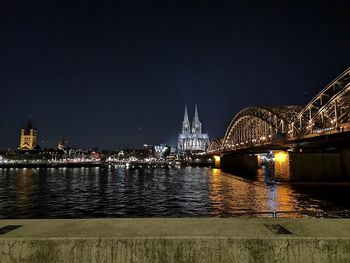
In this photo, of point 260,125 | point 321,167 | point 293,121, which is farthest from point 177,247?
point 260,125

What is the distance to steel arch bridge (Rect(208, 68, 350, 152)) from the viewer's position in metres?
66.9

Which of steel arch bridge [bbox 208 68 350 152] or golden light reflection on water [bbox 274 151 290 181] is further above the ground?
steel arch bridge [bbox 208 68 350 152]

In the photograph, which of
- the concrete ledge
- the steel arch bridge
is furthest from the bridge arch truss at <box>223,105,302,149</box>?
the concrete ledge

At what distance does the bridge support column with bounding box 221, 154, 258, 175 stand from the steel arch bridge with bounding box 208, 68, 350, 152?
865cm

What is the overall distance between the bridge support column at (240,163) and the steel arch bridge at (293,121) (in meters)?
8.65

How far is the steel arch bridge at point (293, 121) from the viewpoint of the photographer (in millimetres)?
66938

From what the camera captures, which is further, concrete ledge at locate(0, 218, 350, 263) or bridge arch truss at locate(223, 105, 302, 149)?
bridge arch truss at locate(223, 105, 302, 149)

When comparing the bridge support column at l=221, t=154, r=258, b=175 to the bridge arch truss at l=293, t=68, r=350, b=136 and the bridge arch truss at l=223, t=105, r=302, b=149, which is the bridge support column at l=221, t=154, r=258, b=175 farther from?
the bridge arch truss at l=293, t=68, r=350, b=136

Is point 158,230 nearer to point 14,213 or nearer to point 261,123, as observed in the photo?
point 14,213

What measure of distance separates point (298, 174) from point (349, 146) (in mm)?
12711

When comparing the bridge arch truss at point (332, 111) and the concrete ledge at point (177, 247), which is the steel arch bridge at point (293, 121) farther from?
the concrete ledge at point (177, 247)

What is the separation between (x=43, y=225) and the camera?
5.92m

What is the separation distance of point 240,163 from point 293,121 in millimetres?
54255

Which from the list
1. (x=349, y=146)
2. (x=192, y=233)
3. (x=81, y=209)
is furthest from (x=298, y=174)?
(x=192, y=233)
